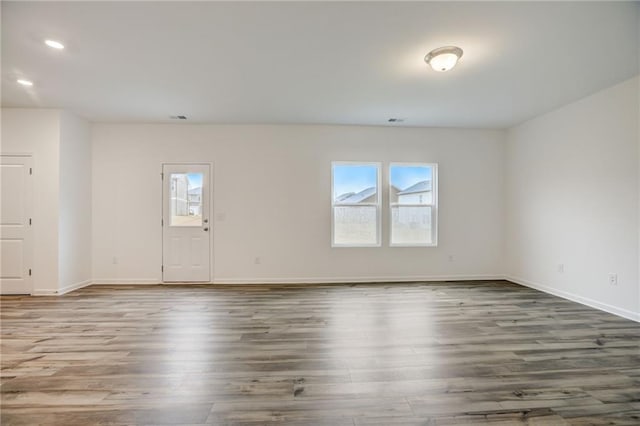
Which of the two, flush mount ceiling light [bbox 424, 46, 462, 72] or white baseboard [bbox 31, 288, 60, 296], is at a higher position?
flush mount ceiling light [bbox 424, 46, 462, 72]

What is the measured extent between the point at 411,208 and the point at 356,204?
1.03 m

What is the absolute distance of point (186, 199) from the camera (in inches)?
202

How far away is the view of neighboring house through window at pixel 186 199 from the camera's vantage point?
511cm

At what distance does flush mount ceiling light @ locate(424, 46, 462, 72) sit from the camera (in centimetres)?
269

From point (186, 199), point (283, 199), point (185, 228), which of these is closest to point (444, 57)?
point (283, 199)

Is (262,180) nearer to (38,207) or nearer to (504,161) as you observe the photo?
(38,207)

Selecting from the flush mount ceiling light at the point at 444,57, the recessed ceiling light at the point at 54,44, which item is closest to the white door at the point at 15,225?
the recessed ceiling light at the point at 54,44

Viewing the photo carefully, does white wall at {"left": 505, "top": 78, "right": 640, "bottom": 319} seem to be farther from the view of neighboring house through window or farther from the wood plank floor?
the view of neighboring house through window

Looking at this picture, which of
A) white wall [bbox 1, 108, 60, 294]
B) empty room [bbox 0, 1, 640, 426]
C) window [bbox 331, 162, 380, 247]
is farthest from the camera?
window [bbox 331, 162, 380, 247]

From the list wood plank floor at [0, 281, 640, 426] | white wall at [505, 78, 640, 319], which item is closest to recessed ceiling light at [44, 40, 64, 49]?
wood plank floor at [0, 281, 640, 426]

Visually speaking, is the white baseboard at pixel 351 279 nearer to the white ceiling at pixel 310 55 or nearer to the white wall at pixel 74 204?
the white wall at pixel 74 204

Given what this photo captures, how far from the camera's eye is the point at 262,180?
517 cm

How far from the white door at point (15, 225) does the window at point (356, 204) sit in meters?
4.69

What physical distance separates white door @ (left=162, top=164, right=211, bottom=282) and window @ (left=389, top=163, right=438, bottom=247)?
336cm
